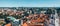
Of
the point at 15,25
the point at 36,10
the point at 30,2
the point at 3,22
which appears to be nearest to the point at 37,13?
the point at 36,10

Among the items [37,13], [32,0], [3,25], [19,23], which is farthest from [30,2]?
[3,25]

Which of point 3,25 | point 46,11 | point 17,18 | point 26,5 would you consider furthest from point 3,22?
point 46,11

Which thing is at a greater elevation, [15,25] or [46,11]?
[46,11]

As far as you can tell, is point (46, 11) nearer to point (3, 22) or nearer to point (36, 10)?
point (36, 10)

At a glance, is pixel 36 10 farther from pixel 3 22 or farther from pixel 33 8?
pixel 3 22

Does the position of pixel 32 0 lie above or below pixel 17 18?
above

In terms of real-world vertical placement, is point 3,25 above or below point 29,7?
below

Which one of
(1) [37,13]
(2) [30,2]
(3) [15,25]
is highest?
(2) [30,2]

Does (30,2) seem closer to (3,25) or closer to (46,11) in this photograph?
(46,11)
